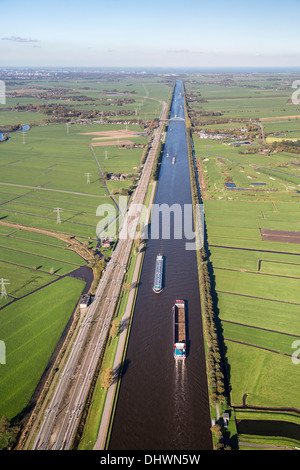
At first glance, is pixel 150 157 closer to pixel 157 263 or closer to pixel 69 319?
pixel 157 263

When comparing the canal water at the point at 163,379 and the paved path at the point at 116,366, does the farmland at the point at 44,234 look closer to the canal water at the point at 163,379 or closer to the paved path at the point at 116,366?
the paved path at the point at 116,366

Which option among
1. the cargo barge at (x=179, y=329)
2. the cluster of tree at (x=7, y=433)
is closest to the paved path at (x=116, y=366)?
the cargo barge at (x=179, y=329)

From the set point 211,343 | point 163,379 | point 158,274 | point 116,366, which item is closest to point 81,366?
point 116,366

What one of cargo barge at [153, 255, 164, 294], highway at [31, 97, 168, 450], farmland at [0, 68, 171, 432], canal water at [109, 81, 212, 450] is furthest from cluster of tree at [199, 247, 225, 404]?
farmland at [0, 68, 171, 432]

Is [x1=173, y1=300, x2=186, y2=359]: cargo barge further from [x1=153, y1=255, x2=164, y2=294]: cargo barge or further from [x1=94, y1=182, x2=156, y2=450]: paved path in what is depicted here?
[x1=94, y1=182, x2=156, y2=450]: paved path

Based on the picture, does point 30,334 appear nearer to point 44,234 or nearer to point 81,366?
point 81,366
